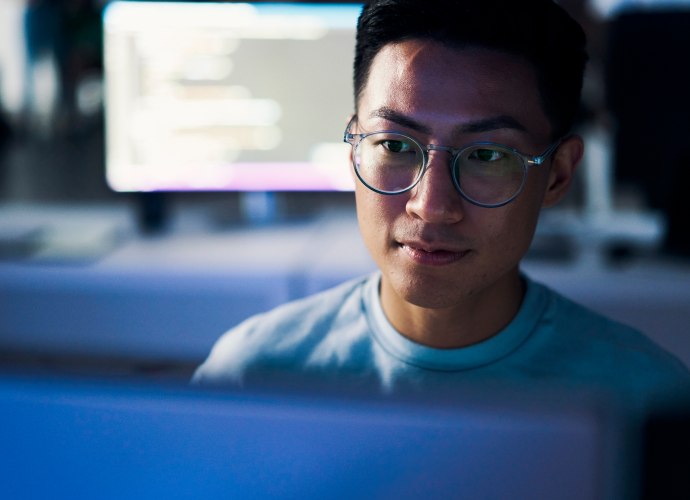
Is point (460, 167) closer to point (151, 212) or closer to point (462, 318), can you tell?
point (462, 318)

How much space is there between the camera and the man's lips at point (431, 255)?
644 millimetres

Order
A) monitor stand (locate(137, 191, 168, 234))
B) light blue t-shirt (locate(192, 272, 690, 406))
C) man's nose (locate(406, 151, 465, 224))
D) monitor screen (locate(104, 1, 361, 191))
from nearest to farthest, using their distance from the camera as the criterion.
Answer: man's nose (locate(406, 151, 465, 224)) → light blue t-shirt (locate(192, 272, 690, 406)) → monitor screen (locate(104, 1, 361, 191)) → monitor stand (locate(137, 191, 168, 234))

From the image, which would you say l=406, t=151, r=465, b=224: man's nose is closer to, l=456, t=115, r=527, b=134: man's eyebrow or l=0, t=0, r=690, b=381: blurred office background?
l=456, t=115, r=527, b=134: man's eyebrow

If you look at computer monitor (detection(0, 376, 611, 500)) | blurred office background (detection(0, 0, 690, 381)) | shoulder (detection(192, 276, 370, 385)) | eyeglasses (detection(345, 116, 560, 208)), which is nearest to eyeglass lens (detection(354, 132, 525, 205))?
eyeglasses (detection(345, 116, 560, 208))

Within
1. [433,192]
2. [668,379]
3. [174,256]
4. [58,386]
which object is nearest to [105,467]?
[58,386]

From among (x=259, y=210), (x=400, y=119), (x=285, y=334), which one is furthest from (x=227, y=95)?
(x=400, y=119)

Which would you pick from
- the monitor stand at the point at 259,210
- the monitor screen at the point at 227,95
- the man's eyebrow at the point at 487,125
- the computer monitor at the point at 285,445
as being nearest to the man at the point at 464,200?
the man's eyebrow at the point at 487,125

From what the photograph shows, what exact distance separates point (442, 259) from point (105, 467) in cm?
41

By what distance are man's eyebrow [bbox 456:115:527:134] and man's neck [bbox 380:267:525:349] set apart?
7.9 inches

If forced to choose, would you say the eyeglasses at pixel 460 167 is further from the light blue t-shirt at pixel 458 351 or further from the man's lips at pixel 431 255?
the light blue t-shirt at pixel 458 351

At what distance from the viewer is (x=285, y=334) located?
815mm

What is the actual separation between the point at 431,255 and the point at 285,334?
0.86 feet

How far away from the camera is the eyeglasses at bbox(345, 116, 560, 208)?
0.62 m

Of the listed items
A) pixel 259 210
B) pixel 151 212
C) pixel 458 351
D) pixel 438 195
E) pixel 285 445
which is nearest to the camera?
pixel 285 445
